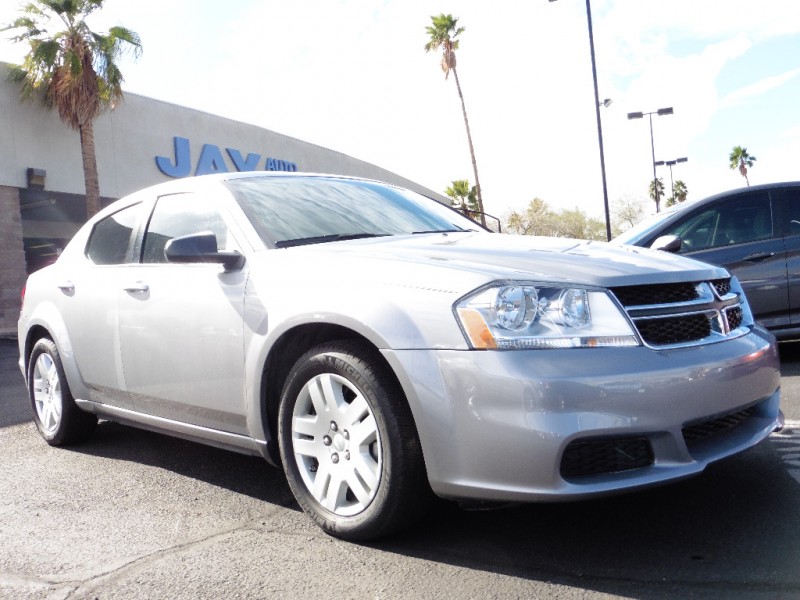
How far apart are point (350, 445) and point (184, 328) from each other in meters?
1.14

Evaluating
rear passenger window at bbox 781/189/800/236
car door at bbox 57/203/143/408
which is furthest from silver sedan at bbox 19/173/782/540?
rear passenger window at bbox 781/189/800/236

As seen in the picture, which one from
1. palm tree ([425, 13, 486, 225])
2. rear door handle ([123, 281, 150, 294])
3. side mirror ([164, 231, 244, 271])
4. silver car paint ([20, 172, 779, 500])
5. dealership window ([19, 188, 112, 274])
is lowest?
silver car paint ([20, 172, 779, 500])

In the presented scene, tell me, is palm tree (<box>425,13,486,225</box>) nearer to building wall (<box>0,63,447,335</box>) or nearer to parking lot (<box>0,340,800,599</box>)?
building wall (<box>0,63,447,335</box>)

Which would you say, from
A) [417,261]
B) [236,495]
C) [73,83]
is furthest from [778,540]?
[73,83]

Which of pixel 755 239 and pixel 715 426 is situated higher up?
pixel 755 239

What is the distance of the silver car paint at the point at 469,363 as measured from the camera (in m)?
2.56

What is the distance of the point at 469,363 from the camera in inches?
104

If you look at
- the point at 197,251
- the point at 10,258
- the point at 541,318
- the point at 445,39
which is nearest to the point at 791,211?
the point at 541,318

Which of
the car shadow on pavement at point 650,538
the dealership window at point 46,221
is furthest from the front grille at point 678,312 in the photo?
the dealership window at point 46,221

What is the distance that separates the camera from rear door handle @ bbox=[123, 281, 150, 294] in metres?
3.97

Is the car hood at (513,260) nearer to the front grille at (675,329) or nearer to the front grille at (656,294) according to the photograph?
the front grille at (656,294)

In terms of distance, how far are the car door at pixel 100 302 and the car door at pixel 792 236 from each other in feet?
17.0

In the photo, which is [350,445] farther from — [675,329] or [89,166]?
[89,166]

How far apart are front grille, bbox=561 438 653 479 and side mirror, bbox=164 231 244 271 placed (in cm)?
170
